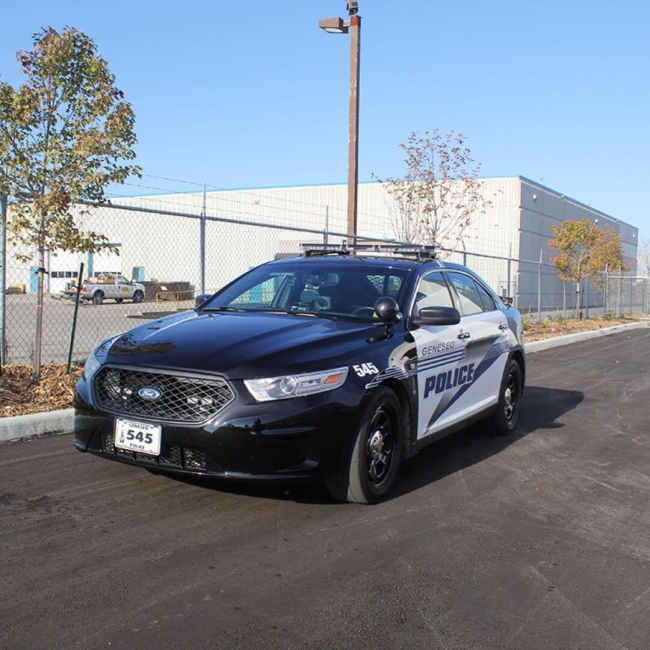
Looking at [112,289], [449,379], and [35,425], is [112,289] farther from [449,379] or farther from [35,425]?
[449,379]

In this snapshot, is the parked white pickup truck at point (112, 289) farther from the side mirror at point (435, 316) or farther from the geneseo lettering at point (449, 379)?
the side mirror at point (435, 316)

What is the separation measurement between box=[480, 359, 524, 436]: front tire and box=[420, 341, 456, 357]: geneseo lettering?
1.40 meters

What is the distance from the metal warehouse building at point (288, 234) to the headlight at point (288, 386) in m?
27.4

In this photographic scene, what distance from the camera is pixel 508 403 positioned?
7.36 m

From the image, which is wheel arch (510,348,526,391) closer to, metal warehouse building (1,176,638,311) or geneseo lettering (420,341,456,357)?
geneseo lettering (420,341,456,357)

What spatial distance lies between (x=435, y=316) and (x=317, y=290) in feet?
3.18

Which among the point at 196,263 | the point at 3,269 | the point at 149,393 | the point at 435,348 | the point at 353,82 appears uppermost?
the point at 353,82

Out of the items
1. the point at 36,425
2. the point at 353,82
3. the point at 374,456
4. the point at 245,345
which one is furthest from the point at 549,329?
the point at 245,345

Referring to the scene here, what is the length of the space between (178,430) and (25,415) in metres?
3.07

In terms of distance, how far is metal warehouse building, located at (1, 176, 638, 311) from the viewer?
114 feet

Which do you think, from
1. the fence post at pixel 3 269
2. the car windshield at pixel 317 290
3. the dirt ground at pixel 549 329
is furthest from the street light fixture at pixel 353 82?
the car windshield at pixel 317 290

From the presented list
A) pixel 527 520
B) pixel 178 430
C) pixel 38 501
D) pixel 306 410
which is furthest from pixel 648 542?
pixel 38 501

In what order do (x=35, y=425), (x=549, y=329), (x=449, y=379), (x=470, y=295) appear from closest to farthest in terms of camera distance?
(x=449, y=379), (x=35, y=425), (x=470, y=295), (x=549, y=329)

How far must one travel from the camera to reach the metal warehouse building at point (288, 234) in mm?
34688
